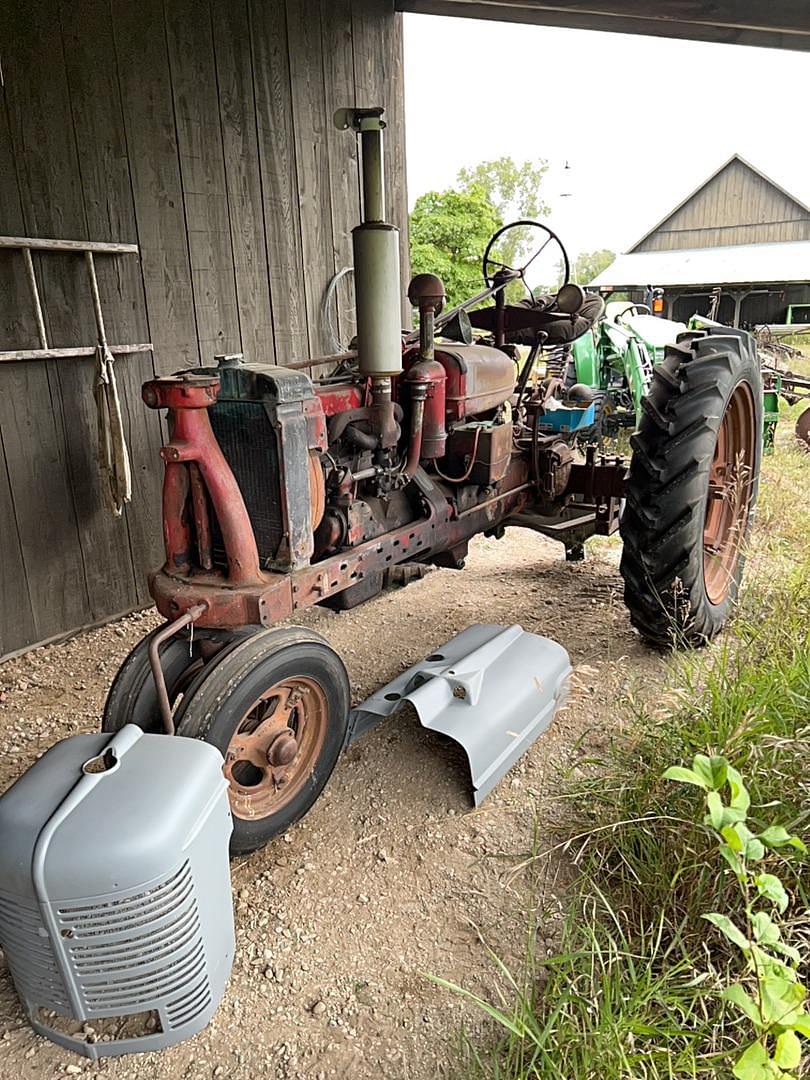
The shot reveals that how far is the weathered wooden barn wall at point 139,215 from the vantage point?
3102mm

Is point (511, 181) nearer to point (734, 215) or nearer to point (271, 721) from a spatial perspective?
point (734, 215)

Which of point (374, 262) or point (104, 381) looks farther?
point (104, 381)

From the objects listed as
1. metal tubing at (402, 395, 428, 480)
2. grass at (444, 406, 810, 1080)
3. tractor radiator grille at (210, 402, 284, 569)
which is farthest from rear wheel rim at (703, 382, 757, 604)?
tractor radiator grille at (210, 402, 284, 569)

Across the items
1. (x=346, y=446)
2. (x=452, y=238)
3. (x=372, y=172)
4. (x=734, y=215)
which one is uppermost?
(x=734, y=215)

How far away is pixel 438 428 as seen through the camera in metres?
2.55

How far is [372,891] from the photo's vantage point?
1.90 meters

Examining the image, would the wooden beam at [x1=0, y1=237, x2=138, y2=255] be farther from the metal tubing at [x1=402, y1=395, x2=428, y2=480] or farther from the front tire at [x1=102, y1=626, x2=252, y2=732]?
the front tire at [x1=102, y1=626, x2=252, y2=732]

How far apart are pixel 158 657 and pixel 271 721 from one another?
325 mm

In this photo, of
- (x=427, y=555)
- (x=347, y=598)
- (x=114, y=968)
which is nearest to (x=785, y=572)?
(x=427, y=555)

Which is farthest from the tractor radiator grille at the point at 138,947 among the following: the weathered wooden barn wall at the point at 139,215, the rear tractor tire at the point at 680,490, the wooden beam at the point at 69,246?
the wooden beam at the point at 69,246

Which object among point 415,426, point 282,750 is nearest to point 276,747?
point 282,750

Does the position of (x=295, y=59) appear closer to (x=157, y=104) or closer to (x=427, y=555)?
(x=157, y=104)

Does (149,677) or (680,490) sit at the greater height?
(680,490)

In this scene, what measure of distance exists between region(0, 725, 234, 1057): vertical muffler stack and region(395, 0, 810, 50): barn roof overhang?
3.35m
